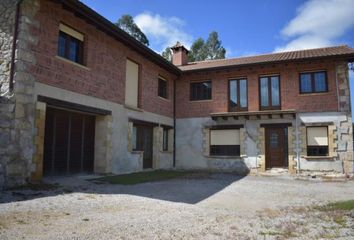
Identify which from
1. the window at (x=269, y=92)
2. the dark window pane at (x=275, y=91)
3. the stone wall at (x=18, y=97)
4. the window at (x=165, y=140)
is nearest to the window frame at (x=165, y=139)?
the window at (x=165, y=140)

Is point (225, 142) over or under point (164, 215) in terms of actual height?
over

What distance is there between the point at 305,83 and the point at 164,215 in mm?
12667

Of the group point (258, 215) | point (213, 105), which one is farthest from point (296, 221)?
point (213, 105)

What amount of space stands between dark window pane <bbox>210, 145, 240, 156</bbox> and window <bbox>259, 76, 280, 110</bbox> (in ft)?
8.65

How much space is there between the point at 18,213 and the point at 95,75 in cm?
705

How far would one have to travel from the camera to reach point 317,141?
49.2 ft

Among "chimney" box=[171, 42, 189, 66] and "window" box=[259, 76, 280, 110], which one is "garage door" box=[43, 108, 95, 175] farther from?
"chimney" box=[171, 42, 189, 66]

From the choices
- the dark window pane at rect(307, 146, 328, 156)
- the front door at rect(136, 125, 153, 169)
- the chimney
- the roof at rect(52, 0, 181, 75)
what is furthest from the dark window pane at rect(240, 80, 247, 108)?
the front door at rect(136, 125, 153, 169)

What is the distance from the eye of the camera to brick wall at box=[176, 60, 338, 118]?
1514 cm

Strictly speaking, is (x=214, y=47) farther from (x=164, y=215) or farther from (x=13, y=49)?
(x=164, y=215)

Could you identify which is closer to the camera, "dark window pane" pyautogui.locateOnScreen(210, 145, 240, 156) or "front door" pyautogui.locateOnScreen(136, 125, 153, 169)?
"front door" pyautogui.locateOnScreen(136, 125, 153, 169)

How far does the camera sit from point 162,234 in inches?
177

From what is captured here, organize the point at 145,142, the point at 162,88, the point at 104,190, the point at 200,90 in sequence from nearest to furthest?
the point at 104,190
the point at 145,142
the point at 162,88
the point at 200,90

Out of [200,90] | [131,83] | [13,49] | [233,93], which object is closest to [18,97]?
[13,49]
